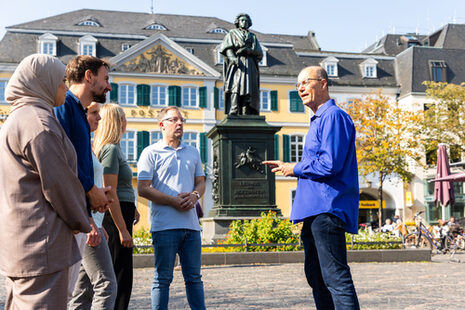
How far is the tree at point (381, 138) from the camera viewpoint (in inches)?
1310

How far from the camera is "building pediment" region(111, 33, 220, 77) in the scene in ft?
117

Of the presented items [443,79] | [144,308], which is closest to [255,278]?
[144,308]

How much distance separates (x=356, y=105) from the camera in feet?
112

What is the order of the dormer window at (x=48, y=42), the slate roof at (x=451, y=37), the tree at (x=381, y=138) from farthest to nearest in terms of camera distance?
the slate roof at (x=451, y=37) → the dormer window at (x=48, y=42) → the tree at (x=381, y=138)

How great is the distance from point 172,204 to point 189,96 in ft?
106

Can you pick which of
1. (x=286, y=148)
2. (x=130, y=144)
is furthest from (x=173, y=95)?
(x=286, y=148)

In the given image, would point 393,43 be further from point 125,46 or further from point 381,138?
point 125,46

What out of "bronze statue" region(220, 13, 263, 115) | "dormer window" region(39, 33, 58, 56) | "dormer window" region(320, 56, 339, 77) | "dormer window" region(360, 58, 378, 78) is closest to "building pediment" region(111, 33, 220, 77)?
"dormer window" region(39, 33, 58, 56)

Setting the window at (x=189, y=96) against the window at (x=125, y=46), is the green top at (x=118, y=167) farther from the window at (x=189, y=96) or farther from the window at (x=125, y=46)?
the window at (x=125, y=46)

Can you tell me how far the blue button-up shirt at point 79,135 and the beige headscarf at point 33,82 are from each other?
1.56 feet

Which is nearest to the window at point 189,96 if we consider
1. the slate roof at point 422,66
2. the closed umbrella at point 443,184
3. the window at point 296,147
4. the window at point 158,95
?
the window at point 158,95

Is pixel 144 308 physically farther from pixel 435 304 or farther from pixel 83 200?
pixel 83 200

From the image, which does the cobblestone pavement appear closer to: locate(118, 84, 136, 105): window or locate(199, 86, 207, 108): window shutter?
locate(118, 84, 136, 105): window

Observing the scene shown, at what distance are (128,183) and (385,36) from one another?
49.7 meters
